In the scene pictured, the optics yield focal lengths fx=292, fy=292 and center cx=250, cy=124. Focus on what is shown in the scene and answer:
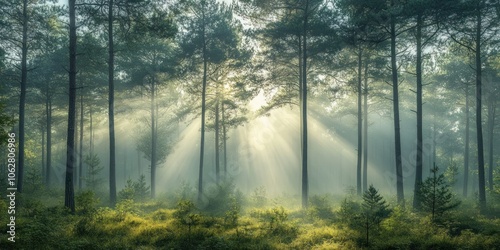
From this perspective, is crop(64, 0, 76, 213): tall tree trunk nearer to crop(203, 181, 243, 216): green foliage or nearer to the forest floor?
the forest floor

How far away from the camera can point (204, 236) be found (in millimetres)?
8664

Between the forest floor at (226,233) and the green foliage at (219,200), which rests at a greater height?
the forest floor at (226,233)

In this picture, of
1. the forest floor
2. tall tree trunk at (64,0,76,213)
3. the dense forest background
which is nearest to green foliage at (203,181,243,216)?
the dense forest background

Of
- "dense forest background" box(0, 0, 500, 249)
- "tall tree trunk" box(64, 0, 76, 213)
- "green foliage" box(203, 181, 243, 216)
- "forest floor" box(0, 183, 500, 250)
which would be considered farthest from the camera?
"green foliage" box(203, 181, 243, 216)

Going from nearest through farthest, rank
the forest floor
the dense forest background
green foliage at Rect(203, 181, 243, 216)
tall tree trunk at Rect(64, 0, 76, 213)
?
the forest floor < the dense forest background < tall tree trunk at Rect(64, 0, 76, 213) < green foliage at Rect(203, 181, 243, 216)

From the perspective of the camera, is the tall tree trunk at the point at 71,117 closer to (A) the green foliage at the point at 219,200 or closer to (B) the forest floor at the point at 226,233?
(B) the forest floor at the point at 226,233

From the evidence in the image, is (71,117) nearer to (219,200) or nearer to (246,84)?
(219,200)

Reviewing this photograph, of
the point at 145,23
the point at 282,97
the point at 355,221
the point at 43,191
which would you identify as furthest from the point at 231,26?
the point at 43,191

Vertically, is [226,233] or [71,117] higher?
[71,117]

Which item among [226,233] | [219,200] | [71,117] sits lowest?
[219,200]

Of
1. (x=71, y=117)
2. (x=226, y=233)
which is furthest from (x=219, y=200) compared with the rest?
(x=71, y=117)

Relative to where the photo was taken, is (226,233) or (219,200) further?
(219,200)

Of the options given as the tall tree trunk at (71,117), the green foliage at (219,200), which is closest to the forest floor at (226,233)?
the tall tree trunk at (71,117)

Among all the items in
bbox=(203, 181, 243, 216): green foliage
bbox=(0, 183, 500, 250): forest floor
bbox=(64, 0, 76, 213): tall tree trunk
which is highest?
bbox=(64, 0, 76, 213): tall tree trunk
